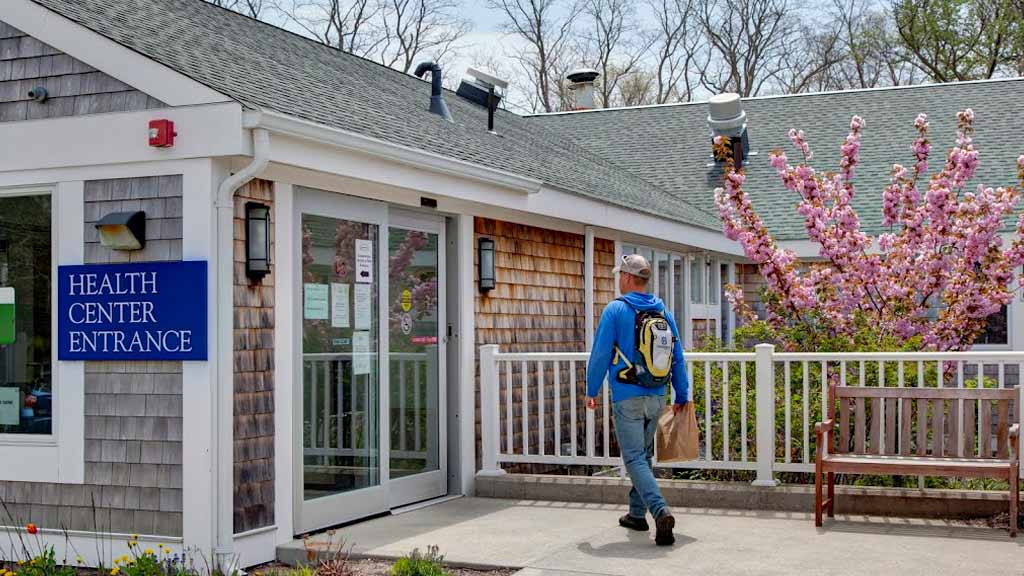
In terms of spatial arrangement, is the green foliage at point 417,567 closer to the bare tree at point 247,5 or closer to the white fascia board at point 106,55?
the white fascia board at point 106,55

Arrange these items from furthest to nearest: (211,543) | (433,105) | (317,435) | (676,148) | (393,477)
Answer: (676,148) < (433,105) < (393,477) < (317,435) < (211,543)

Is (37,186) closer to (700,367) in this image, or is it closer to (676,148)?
(700,367)

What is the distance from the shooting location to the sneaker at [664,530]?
7062 mm

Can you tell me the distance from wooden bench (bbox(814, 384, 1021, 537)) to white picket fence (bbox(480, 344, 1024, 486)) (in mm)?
201

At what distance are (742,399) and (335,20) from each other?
71.6 feet

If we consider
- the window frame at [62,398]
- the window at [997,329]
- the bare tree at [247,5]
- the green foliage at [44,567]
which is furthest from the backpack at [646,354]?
the bare tree at [247,5]

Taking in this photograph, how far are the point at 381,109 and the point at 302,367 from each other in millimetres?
2990

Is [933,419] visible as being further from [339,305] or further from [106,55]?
[106,55]

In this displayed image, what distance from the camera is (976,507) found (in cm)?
788

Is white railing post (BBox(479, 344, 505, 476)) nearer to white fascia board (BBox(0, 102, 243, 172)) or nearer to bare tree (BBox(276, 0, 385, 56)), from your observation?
white fascia board (BBox(0, 102, 243, 172))

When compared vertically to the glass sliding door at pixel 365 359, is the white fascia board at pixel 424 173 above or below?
above

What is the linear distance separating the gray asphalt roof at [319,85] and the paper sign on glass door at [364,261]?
2.44 ft

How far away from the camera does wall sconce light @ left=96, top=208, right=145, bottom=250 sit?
22.2 feet

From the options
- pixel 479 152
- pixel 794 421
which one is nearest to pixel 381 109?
pixel 479 152
